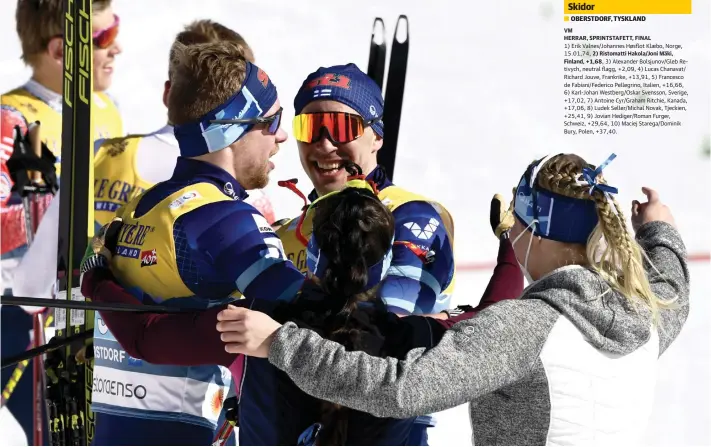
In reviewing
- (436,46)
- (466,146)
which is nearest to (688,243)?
(466,146)

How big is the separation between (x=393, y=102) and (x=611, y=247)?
3.15 metres

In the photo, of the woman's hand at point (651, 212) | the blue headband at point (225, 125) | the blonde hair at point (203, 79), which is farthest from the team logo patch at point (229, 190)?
the woman's hand at point (651, 212)

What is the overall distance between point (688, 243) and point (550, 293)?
21.3 ft

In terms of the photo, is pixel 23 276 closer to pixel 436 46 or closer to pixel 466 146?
pixel 466 146

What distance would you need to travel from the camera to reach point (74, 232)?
4.54 metres

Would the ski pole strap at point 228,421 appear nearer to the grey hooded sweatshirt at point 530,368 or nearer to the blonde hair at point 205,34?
the grey hooded sweatshirt at point 530,368

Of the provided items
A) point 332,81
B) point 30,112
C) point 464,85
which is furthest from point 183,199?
point 464,85

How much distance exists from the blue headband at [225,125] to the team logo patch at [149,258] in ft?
1.23

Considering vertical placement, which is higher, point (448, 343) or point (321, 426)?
point (448, 343)

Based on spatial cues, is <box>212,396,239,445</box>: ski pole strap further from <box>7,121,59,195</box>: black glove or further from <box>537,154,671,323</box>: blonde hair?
<box>7,121,59,195</box>: black glove

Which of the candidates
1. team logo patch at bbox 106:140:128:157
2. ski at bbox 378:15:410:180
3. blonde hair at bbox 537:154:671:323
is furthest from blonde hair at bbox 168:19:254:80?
blonde hair at bbox 537:154:671:323

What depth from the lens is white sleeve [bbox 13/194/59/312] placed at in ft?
15.3

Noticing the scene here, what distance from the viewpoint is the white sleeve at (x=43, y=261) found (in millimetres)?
4656

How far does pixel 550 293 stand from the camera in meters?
2.44
